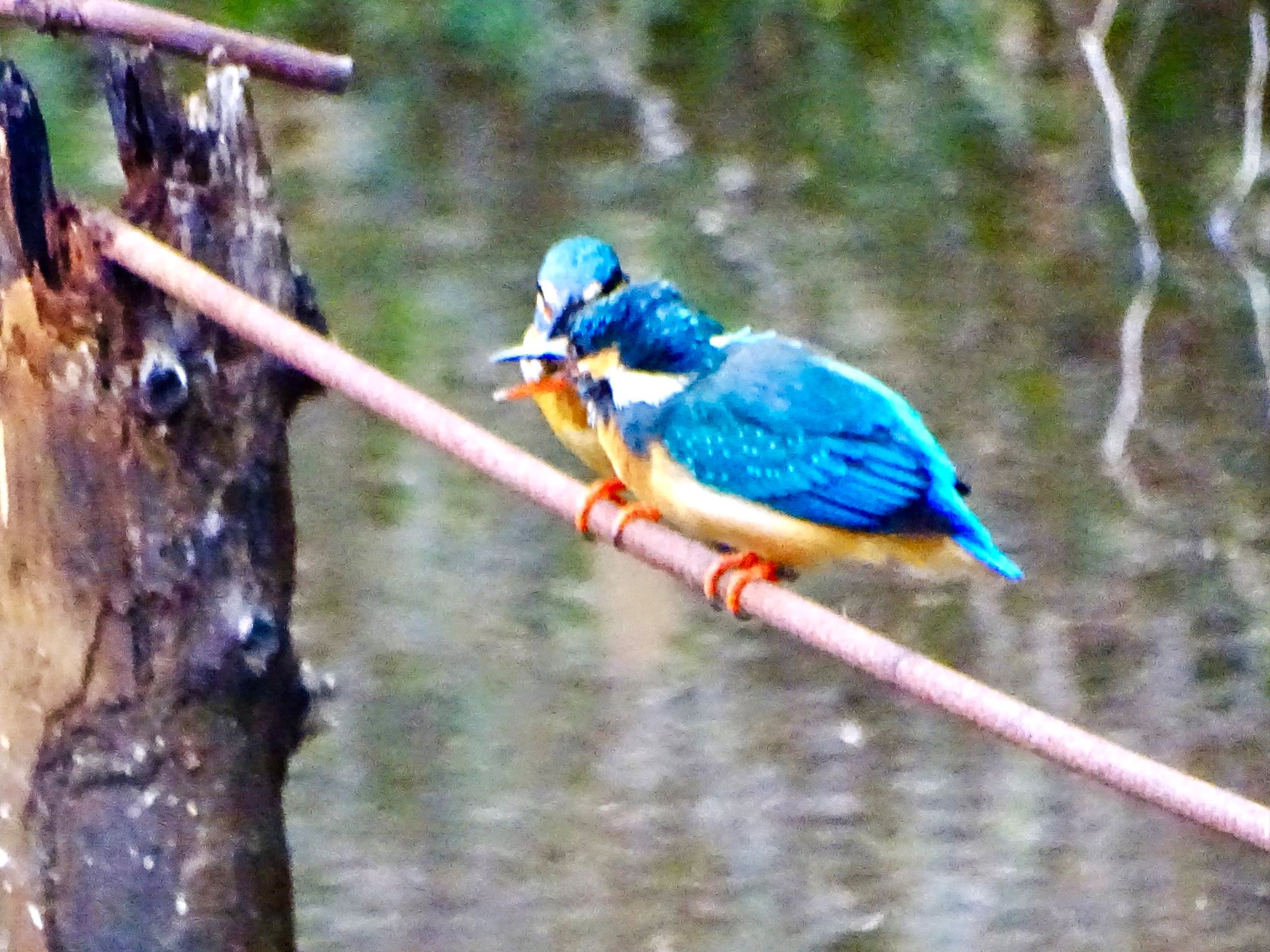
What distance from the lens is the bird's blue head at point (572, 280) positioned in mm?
883

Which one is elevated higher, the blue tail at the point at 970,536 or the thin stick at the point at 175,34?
the thin stick at the point at 175,34

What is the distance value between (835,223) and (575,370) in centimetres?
66

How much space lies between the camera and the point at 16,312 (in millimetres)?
760

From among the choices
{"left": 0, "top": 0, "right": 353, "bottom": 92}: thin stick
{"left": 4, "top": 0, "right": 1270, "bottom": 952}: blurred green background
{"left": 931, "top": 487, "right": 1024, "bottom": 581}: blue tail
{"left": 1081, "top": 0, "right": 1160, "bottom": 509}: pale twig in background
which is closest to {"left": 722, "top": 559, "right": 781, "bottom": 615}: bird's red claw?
{"left": 931, "top": 487, "right": 1024, "bottom": 581}: blue tail

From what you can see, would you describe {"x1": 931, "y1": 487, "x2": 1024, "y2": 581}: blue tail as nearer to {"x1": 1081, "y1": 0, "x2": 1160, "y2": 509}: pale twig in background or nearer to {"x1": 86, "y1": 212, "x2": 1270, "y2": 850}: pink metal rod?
{"x1": 86, "y1": 212, "x2": 1270, "y2": 850}: pink metal rod

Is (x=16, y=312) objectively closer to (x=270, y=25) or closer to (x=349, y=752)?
(x=270, y=25)

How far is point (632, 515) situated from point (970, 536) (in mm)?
213

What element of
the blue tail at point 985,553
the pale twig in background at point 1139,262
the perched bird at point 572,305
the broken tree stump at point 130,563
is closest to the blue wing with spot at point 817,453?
the blue tail at point 985,553

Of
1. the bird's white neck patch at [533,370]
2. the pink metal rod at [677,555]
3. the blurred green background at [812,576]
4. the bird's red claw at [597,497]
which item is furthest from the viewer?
the blurred green background at [812,576]

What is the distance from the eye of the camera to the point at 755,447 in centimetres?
76

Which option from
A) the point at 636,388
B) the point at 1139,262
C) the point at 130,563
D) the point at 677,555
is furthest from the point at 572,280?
the point at 1139,262

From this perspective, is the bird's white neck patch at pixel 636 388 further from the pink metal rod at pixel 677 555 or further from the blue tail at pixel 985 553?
the blue tail at pixel 985 553

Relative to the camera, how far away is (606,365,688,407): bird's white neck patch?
78 centimetres

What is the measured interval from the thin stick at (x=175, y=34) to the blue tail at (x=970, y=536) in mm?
479
